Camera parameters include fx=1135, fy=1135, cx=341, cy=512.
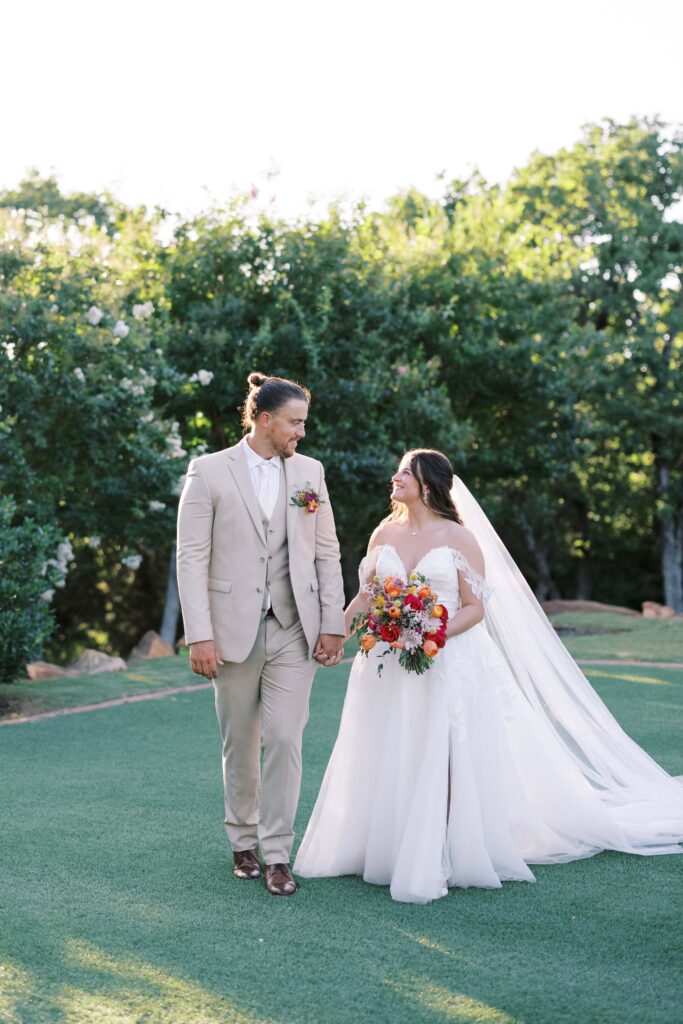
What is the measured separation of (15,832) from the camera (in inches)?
248

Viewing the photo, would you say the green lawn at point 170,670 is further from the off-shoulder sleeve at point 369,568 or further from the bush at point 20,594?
the off-shoulder sleeve at point 369,568

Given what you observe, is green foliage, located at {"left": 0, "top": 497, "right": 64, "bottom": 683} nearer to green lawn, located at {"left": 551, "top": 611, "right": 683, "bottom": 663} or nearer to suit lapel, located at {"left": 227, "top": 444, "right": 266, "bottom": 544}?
suit lapel, located at {"left": 227, "top": 444, "right": 266, "bottom": 544}

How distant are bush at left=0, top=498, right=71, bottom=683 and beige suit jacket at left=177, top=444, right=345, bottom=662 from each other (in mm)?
6349

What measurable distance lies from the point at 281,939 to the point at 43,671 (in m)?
11.0

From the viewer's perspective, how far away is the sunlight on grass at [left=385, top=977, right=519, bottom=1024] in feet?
12.1

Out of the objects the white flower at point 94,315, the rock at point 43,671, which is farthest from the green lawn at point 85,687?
the white flower at point 94,315

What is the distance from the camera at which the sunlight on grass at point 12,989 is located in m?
3.73

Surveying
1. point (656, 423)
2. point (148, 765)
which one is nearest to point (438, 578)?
point (148, 765)

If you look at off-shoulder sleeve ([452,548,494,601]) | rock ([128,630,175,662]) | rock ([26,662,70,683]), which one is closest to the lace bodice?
off-shoulder sleeve ([452,548,494,601])

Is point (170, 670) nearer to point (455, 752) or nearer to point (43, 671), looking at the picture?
point (43, 671)

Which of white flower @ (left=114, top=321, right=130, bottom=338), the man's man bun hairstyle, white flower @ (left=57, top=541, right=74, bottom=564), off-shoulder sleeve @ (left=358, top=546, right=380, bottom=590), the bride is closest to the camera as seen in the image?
the man's man bun hairstyle

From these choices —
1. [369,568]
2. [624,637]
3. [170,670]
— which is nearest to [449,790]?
[369,568]

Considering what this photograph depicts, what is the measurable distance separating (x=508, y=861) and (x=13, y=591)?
712 centimetres

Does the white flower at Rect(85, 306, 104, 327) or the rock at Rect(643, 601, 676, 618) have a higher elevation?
the white flower at Rect(85, 306, 104, 327)
